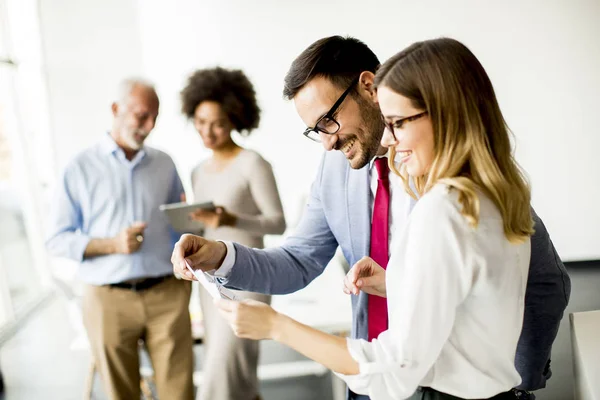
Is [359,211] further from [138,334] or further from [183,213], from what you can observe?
[138,334]

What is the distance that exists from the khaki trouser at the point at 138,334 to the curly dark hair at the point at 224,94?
85 centimetres

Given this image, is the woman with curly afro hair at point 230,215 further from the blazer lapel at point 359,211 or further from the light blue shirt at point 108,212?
the blazer lapel at point 359,211

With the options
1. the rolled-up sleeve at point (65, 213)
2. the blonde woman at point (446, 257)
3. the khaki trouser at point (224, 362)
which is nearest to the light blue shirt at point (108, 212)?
the rolled-up sleeve at point (65, 213)

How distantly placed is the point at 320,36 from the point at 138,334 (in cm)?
A: 227

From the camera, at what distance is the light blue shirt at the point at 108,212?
2.30 metres

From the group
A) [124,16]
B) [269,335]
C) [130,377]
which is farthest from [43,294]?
[269,335]

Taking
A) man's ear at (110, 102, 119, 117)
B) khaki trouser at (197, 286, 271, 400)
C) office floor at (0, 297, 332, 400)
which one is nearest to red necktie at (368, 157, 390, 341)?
khaki trouser at (197, 286, 271, 400)

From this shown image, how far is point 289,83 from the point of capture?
1335mm

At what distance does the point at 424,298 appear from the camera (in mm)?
821

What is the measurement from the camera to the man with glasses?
1.25m

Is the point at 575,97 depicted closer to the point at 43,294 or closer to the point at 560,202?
the point at 560,202

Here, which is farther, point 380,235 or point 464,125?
point 380,235

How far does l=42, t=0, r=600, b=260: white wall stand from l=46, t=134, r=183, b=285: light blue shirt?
1.07 metres

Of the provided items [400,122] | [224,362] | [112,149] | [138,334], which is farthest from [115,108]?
[400,122]
